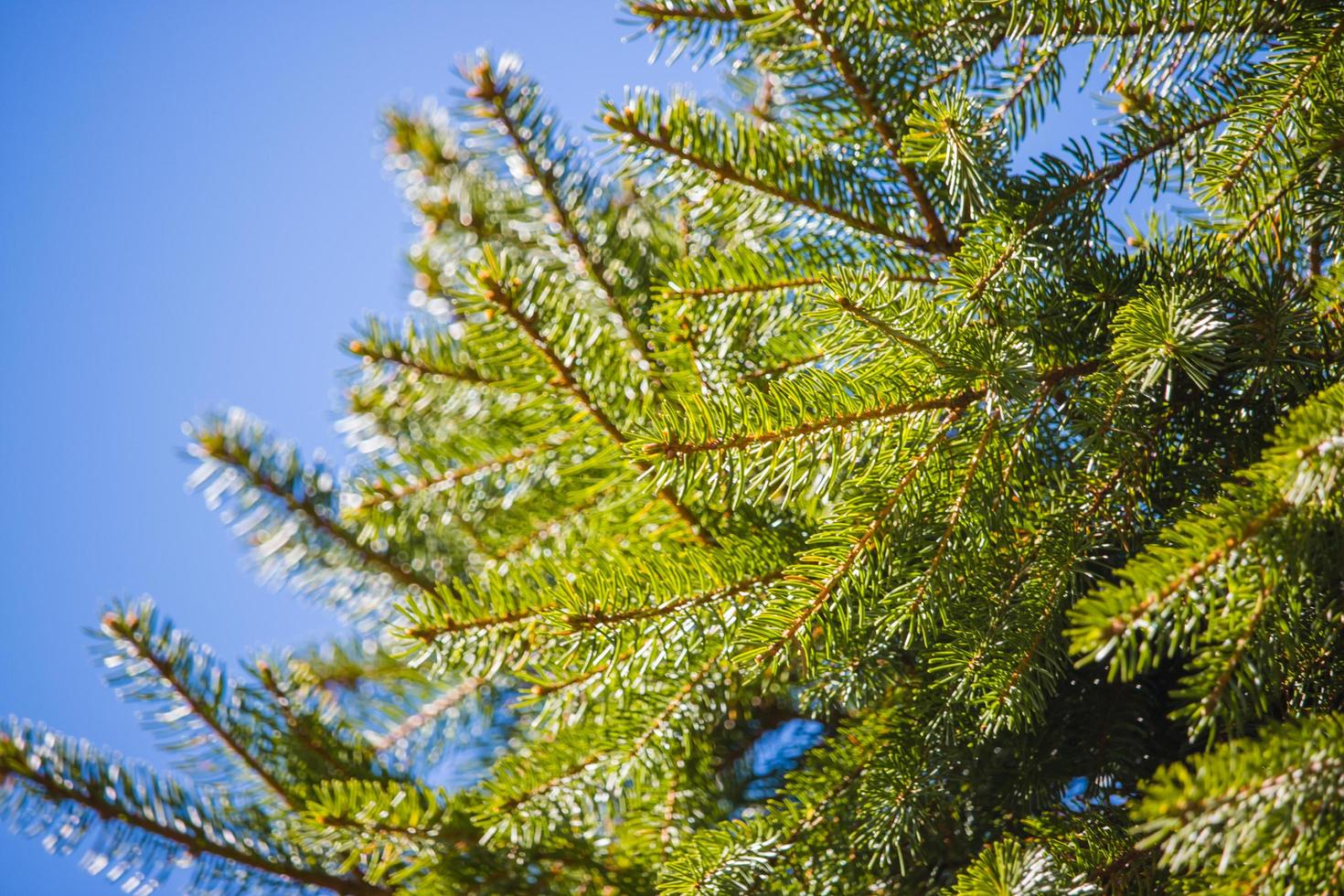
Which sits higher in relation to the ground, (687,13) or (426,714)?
(687,13)

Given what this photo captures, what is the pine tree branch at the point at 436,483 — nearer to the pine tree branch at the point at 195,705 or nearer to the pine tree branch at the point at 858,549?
the pine tree branch at the point at 195,705

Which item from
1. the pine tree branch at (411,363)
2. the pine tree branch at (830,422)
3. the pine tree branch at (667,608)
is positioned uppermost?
the pine tree branch at (411,363)

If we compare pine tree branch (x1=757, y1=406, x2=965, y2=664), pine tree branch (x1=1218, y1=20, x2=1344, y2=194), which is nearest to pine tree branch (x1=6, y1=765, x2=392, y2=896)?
pine tree branch (x1=757, y1=406, x2=965, y2=664)

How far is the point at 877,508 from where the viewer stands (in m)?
0.35

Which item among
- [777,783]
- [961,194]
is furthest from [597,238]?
[777,783]

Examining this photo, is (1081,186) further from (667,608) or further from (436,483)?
(436,483)

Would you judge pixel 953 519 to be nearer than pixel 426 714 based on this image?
Yes

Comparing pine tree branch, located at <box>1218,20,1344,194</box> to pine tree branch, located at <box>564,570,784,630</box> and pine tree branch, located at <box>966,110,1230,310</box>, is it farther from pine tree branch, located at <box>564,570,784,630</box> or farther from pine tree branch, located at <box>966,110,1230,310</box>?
pine tree branch, located at <box>564,570,784,630</box>

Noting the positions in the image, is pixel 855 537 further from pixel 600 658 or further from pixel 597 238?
pixel 597 238

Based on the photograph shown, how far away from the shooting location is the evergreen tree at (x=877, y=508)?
32 cm

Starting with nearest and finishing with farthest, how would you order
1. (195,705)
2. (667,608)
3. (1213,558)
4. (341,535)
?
(1213,558) < (667,608) < (195,705) < (341,535)

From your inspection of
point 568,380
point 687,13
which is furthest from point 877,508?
point 687,13

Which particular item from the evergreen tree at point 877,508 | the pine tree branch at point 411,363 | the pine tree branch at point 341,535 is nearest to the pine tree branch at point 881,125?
the evergreen tree at point 877,508

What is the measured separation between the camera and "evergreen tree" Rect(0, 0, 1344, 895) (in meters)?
0.32
